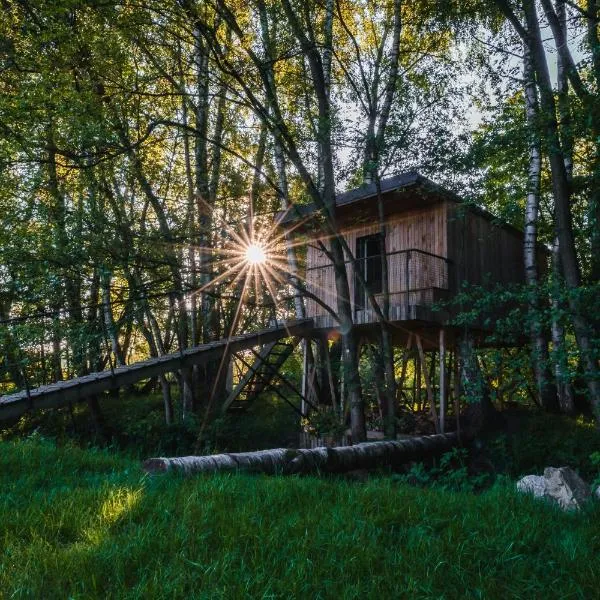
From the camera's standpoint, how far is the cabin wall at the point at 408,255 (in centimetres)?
1150

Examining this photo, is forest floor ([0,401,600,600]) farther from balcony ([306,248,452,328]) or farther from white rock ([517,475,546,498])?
balcony ([306,248,452,328])

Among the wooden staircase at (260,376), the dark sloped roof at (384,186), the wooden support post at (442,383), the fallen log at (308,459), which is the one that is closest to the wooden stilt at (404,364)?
the wooden support post at (442,383)

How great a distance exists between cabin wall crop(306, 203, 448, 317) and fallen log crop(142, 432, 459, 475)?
3259 mm

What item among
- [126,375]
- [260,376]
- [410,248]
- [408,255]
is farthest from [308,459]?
[260,376]

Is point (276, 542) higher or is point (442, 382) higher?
point (276, 542)

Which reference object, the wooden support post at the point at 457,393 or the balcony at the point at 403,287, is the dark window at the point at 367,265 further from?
the wooden support post at the point at 457,393

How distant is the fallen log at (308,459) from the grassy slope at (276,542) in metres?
0.61

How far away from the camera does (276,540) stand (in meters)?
3.24

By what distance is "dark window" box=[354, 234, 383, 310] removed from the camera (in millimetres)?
12747

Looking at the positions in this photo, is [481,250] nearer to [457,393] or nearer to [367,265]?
[367,265]

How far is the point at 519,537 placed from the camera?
147 inches

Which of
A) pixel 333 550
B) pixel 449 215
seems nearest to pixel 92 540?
pixel 333 550

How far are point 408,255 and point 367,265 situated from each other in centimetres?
299

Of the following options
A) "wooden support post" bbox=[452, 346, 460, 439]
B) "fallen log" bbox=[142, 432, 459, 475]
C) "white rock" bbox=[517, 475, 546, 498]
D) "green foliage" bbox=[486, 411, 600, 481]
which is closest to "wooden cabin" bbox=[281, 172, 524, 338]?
"wooden support post" bbox=[452, 346, 460, 439]
